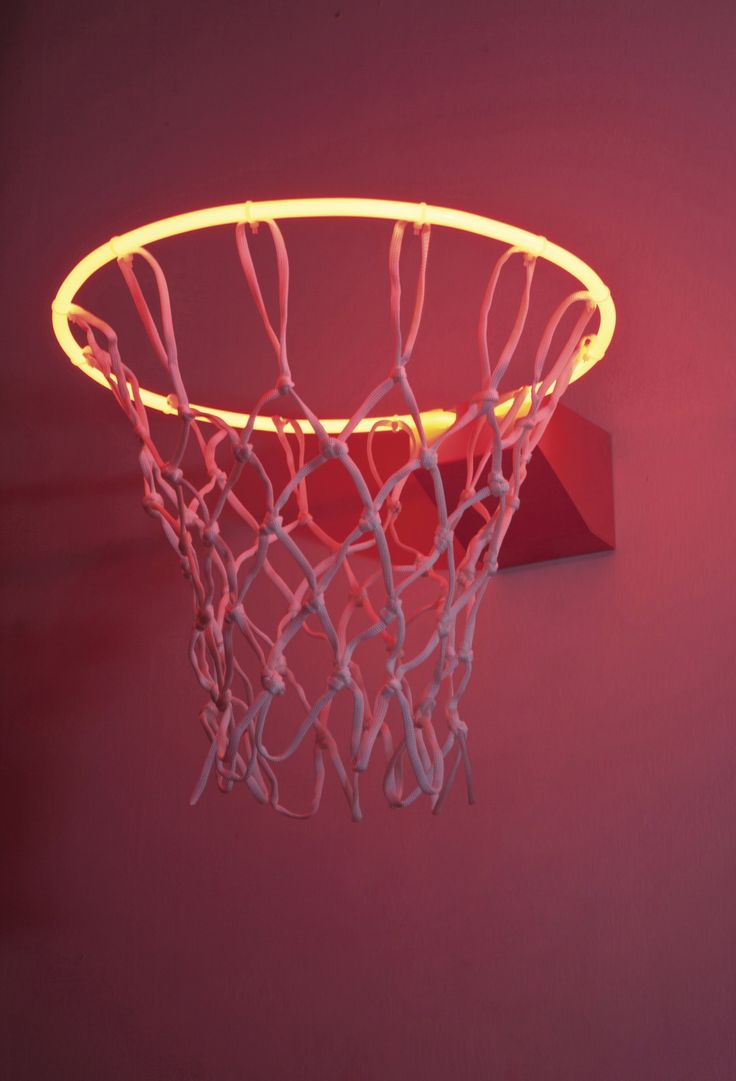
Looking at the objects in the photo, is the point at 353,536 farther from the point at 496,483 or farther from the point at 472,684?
the point at 472,684

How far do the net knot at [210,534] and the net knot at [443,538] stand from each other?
26 centimetres

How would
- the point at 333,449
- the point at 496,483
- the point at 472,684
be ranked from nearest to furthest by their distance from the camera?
the point at 333,449
the point at 496,483
the point at 472,684

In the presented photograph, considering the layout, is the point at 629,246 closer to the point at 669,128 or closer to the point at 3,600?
the point at 669,128

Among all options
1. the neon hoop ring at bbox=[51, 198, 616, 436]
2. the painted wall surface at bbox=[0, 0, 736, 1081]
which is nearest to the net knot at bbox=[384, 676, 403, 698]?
the neon hoop ring at bbox=[51, 198, 616, 436]

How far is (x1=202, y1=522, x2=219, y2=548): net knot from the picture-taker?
1.38 metres

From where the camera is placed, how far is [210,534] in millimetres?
1382

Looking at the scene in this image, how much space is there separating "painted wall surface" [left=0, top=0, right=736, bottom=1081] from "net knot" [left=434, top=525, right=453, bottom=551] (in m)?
0.50

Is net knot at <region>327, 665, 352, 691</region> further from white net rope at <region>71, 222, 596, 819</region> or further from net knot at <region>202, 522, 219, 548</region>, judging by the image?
net knot at <region>202, 522, 219, 548</region>

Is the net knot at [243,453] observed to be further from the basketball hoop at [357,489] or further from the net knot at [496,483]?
the net knot at [496,483]

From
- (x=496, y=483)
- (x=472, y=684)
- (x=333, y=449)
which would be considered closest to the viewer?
(x=333, y=449)

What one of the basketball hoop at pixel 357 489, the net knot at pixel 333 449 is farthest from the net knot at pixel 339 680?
the net knot at pixel 333 449

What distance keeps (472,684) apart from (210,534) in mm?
635

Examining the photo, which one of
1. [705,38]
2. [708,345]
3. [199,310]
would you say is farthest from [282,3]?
[708,345]

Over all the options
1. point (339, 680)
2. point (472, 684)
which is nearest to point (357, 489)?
point (339, 680)
